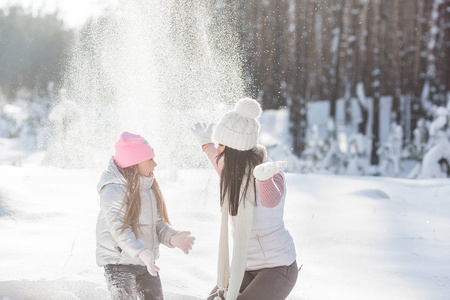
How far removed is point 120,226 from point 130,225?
58 millimetres

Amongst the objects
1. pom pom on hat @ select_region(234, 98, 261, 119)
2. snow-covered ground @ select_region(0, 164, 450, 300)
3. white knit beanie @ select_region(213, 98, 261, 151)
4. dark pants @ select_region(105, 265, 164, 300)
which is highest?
pom pom on hat @ select_region(234, 98, 261, 119)

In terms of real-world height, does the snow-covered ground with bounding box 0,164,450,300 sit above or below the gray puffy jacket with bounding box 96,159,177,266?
below

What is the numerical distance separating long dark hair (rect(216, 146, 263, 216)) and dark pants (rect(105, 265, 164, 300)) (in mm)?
534

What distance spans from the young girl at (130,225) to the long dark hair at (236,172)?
0.35 meters

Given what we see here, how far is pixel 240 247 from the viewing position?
2402 millimetres

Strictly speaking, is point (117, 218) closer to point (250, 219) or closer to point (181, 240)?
point (181, 240)

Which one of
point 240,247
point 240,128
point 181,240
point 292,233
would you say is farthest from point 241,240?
point 292,233

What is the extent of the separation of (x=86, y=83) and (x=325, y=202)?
558 cm

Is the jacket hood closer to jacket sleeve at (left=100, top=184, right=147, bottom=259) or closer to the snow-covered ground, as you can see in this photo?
jacket sleeve at (left=100, top=184, right=147, bottom=259)

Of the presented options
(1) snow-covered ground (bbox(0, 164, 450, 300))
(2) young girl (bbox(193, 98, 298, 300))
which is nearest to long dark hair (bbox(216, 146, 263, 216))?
(2) young girl (bbox(193, 98, 298, 300))

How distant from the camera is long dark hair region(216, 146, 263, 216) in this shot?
244 cm

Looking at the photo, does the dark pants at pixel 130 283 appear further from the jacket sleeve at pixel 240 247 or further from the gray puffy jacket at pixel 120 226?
the jacket sleeve at pixel 240 247

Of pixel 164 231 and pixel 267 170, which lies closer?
pixel 267 170

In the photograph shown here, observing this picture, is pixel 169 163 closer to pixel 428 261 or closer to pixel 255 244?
pixel 428 261
